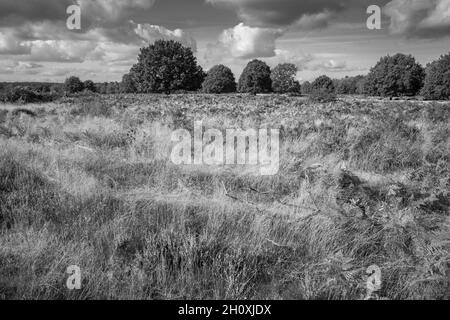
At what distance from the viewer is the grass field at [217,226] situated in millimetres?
2980

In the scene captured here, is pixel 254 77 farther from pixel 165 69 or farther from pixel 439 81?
pixel 439 81

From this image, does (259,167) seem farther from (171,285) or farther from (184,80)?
(184,80)

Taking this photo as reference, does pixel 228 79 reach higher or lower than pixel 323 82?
lower

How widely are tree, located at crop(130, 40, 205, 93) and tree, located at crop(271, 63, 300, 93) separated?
23.5 meters

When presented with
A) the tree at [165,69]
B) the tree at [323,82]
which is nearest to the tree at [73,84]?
the tree at [165,69]

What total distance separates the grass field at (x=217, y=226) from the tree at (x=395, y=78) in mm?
45720

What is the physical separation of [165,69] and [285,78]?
2921 cm

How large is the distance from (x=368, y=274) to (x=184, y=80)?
31.5m

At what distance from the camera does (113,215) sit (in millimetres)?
4043

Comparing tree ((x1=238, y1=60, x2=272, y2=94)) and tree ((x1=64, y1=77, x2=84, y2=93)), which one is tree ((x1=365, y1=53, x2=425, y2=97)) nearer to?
tree ((x1=238, y1=60, x2=272, y2=94))

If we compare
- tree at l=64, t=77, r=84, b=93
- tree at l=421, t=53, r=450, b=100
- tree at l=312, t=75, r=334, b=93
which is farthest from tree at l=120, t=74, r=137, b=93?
tree at l=421, t=53, r=450, b=100

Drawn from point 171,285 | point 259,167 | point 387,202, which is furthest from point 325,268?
point 259,167

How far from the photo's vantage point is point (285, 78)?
185ft

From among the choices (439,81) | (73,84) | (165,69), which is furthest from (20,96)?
(439,81)
